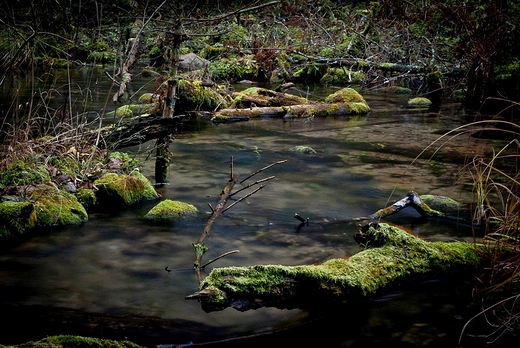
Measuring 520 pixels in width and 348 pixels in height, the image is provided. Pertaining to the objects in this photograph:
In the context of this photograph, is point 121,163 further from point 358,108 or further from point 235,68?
point 235,68

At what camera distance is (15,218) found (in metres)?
5.77

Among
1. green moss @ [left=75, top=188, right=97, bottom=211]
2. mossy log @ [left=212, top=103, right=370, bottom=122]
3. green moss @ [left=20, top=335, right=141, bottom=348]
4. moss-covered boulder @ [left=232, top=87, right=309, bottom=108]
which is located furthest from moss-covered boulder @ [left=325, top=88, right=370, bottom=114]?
green moss @ [left=20, top=335, right=141, bottom=348]

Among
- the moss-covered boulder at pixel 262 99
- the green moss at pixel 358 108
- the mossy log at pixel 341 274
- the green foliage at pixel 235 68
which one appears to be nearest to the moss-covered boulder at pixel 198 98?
the moss-covered boulder at pixel 262 99

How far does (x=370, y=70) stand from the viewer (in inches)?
778

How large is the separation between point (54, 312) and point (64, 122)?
157 inches

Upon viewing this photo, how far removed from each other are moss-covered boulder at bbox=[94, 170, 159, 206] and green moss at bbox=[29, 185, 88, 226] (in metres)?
0.42

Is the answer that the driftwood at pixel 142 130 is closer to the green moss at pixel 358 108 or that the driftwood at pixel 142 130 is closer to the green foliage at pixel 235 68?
the green moss at pixel 358 108

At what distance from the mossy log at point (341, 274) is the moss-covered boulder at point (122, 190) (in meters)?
3.09

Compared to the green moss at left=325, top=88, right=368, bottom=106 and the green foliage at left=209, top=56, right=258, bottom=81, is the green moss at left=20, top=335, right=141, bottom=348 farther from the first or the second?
the green foliage at left=209, top=56, right=258, bottom=81

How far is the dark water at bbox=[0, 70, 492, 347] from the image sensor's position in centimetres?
400


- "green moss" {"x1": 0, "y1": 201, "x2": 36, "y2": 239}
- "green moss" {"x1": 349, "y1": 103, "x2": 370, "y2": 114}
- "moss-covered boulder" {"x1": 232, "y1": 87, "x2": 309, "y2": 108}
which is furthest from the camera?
"green moss" {"x1": 349, "y1": 103, "x2": 370, "y2": 114}

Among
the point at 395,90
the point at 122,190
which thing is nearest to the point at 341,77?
the point at 395,90

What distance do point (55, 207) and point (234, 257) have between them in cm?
212

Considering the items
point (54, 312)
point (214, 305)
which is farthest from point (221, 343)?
point (54, 312)
